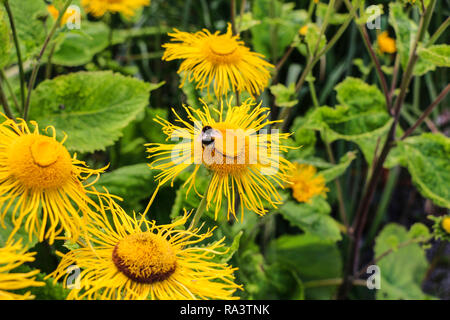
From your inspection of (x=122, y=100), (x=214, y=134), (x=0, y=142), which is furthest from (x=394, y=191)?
(x=0, y=142)

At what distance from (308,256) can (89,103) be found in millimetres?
807

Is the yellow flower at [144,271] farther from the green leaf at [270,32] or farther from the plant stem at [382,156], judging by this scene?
the green leaf at [270,32]

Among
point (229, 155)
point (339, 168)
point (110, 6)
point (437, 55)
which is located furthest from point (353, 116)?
point (110, 6)

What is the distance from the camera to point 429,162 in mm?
952

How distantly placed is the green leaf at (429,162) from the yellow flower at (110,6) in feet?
2.91

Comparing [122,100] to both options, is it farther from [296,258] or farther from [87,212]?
[296,258]

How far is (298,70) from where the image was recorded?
1496 millimetres

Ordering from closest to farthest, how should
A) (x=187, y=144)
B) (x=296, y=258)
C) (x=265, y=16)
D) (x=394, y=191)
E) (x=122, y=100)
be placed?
1. (x=187, y=144)
2. (x=122, y=100)
3. (x=265, y=16)
4. (x=296, y=258)
5. (x=394, y=191)

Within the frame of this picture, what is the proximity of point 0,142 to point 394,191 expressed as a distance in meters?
1.51

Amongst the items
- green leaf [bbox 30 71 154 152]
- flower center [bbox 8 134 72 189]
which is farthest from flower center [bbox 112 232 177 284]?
green leaf [bbox 30 71 154 152]

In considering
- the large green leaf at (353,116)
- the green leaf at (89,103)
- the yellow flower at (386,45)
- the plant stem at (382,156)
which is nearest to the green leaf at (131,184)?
the green leaf at (89,103)

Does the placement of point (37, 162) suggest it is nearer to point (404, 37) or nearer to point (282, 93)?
point (282, 93)

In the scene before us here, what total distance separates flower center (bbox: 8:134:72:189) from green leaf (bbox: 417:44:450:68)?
62 cm

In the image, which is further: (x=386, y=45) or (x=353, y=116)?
(x=386, y=45)
